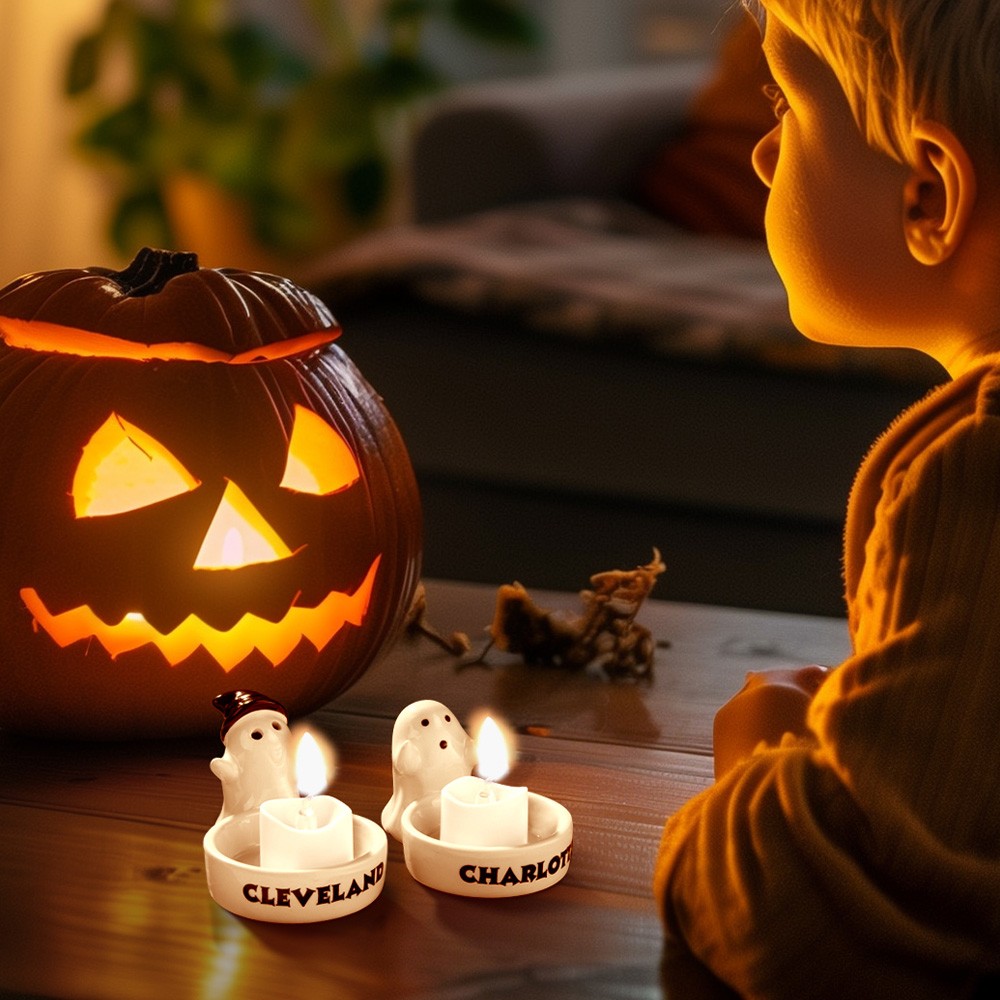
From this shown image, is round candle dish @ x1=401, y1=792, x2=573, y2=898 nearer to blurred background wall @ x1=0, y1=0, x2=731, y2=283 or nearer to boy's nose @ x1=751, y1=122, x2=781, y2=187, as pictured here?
boy's nose @ x1=751, y1=122, x2=781, y2=187

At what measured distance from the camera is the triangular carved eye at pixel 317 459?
960mm

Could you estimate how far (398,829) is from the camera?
822 millimetres

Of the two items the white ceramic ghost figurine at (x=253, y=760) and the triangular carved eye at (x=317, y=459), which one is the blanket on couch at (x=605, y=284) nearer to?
the triangular carved eye at (x=317, y=459)

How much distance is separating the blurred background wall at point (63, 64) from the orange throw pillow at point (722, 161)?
3.07 ft

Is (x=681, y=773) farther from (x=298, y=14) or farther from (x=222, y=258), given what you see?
(x=298, y=14)

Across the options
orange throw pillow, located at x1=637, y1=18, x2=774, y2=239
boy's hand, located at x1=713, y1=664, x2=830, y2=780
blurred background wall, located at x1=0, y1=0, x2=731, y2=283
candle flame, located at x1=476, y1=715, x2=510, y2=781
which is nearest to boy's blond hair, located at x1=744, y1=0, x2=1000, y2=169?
boy's hand, located at x1=713, y1=664, x2=830, y2=780

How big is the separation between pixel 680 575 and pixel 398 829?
1.25 metres

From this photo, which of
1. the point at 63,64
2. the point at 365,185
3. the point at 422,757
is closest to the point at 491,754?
the point at 422,757

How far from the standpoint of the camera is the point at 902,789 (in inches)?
23.8

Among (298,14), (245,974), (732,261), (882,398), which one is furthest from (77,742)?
(298,14)

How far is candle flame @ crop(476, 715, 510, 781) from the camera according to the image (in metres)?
0.82

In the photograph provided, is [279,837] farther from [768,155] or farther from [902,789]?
[768,155]

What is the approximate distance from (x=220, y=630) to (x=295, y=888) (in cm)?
25

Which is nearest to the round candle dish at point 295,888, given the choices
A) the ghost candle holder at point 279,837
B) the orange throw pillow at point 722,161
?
the ghost candle holder at point 279,837
